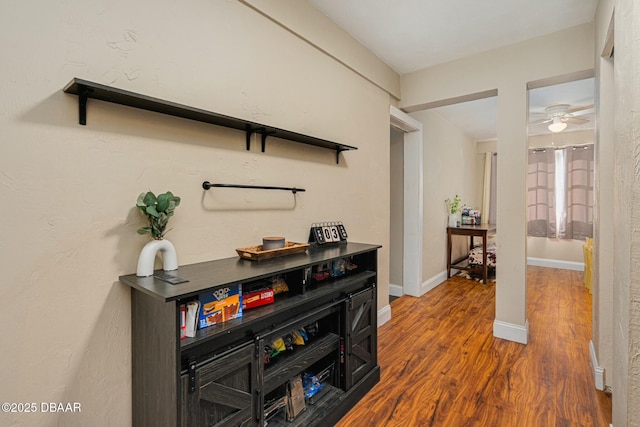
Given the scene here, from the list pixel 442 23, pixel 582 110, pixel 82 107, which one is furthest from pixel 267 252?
pixel 582 110

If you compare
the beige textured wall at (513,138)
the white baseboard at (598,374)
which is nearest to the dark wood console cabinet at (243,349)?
the white baseboard at (598,374)

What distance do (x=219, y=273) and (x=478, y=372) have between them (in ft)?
6.73

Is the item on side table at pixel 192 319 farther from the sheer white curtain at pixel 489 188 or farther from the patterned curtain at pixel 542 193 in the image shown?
the sheer white curtain at pixel 489 188

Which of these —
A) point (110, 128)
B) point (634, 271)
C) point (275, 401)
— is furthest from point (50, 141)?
point (634, 271)

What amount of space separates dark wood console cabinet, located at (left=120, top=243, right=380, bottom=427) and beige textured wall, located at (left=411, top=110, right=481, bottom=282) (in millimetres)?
2555

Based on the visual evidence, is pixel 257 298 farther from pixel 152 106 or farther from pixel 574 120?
pixel 574 120

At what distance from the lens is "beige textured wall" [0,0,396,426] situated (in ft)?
3.51

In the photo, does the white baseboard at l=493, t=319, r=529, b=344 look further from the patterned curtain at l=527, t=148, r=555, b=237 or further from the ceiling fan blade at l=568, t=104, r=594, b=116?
the patterned curtain at l=527, t=148, r=555, b=237

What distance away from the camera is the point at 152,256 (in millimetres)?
1301

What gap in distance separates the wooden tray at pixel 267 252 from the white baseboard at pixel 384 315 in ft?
5.22

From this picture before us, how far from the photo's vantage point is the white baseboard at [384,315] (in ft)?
10.1

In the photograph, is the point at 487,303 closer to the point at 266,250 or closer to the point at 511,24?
the point at 511,24

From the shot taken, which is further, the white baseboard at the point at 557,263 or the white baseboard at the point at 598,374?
the white baseboard at the point at 557,263

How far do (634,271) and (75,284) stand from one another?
2.04m
